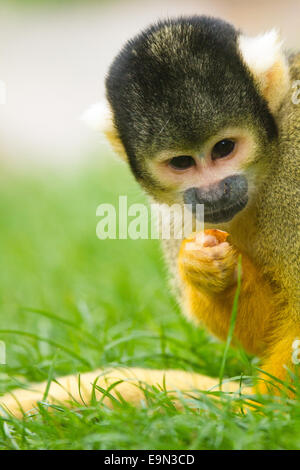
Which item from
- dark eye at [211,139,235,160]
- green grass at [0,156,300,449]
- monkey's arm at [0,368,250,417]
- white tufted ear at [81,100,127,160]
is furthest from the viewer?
white tufted ear at [81,100,127,160]

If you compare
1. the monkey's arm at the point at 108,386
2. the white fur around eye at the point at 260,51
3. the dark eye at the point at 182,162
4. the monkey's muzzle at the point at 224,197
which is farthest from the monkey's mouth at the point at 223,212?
the monkey's arm at the point at 108,386

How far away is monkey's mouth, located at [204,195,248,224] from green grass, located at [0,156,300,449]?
26.2 inches

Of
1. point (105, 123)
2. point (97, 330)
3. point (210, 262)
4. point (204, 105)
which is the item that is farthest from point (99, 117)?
point (97, 330)

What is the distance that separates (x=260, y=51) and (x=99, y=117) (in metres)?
0.92

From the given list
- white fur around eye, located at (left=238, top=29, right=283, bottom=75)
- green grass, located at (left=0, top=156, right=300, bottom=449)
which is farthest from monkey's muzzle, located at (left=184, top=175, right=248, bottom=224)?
green grass, located at (left=0, top=156, right=300, bottom=449)

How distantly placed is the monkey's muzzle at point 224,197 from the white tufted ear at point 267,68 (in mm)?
422

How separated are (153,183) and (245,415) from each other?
4.33 feet

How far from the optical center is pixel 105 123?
11.4 feet

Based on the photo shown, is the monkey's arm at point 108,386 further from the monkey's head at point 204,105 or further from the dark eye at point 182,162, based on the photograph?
the dark eye at point 182,162

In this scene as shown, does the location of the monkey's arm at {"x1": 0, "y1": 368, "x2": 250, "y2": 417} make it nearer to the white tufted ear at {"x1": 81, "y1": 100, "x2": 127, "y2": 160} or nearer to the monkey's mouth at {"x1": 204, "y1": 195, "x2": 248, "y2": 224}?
the monkey's mouth at {"x1": 204, "y1": 195, "x2": 248, "y2": 224}

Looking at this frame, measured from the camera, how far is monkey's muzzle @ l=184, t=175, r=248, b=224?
9.89ft

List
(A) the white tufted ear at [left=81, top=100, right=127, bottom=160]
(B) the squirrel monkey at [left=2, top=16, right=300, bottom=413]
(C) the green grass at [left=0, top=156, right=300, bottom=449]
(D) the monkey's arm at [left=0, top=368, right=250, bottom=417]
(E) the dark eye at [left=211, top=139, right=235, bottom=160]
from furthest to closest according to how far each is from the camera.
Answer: (A) the white tufted ear at [left=81, top=100, right=127, bottom=160]
(E) the dark eye at [left=211, top=139, right=235, bottom=160]
(B) the squirrel monkey at [left=2, top=16, right=300, bottom=413]
(D) the monkey's arm at [left=0, top=368, right=250, bottom=417]
(C) the green grass at [left=0, top=156, right=300, bottom=449]

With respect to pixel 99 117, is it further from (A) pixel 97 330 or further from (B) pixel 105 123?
(A) pixel 97 330

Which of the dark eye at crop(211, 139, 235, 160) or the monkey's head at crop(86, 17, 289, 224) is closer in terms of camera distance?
the monkey's head at crop(86, 17, 289, 224)
